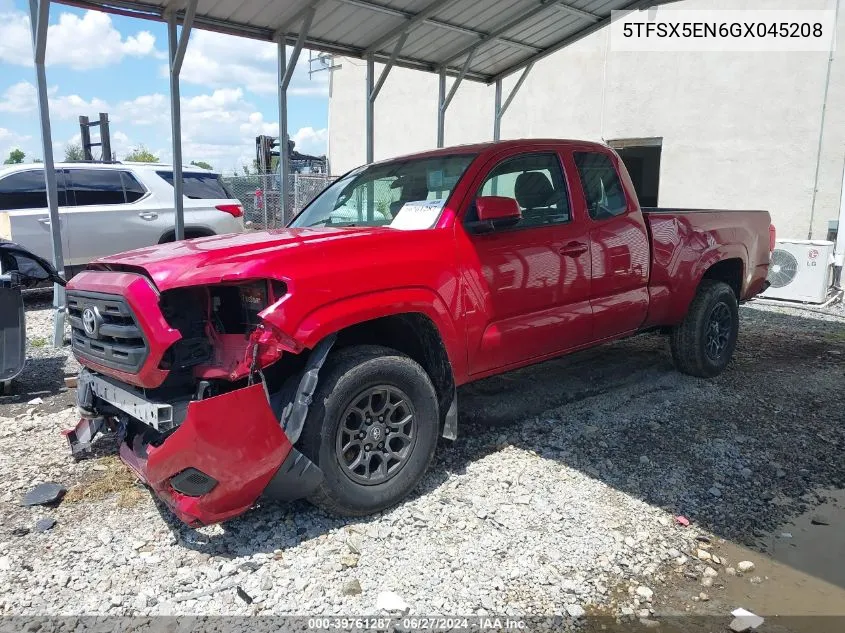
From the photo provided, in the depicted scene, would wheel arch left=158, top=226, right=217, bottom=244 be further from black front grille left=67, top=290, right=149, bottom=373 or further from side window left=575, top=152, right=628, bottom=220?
side window left=575, top=152, right=628, bottom=220

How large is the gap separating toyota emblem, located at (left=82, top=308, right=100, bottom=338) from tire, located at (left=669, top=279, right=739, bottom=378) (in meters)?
4.51

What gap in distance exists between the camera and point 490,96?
17078mm

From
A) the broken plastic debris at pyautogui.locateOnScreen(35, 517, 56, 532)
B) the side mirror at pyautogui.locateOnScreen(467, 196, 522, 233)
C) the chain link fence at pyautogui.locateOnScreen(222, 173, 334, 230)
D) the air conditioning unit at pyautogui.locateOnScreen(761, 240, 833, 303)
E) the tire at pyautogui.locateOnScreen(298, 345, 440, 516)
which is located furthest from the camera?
the chain link fence at pyautogui.locateOnScreen(222, 173, 334, 230)

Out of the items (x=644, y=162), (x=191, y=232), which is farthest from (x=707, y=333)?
(x=644, y=162)

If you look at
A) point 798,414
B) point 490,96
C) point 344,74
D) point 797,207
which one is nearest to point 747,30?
point 797,207

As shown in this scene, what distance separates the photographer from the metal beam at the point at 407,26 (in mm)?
7023

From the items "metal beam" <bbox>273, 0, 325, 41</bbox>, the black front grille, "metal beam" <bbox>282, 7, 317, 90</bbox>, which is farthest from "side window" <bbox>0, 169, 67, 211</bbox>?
the black front grille

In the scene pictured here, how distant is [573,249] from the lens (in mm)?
4273

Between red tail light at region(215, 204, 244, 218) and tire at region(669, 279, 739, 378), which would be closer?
tire at region(669, 279, 739, 378)

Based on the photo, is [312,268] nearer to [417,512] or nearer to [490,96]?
[417,512]

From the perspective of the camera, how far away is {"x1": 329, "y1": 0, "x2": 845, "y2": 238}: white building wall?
1112 cm

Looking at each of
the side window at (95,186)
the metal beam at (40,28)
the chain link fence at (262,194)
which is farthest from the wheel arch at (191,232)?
the chain link fence at (262,194)

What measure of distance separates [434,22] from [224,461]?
647 cm

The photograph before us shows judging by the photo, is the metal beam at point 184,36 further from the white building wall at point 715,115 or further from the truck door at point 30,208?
the white building wall at point 715,115
